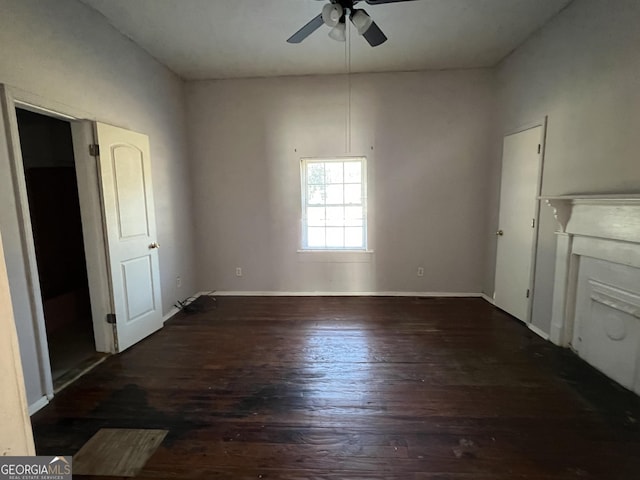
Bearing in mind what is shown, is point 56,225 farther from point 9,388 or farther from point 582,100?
point 582,100

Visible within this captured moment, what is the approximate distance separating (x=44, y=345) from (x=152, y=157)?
7.02 ft

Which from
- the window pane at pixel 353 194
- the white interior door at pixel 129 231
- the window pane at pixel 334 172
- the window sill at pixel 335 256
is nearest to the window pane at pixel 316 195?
the window pane at pixel 334 172

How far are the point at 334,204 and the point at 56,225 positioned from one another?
3388mm

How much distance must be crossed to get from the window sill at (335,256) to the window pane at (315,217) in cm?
40

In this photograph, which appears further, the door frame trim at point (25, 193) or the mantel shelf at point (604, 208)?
the mantel shelf at point (604, 208)

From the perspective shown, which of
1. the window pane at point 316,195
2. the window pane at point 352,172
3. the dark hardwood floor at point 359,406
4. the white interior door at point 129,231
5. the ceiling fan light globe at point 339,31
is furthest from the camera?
the window pane at point 316,195

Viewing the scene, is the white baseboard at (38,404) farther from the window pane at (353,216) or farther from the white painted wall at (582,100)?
the white painted wall at (582,100)

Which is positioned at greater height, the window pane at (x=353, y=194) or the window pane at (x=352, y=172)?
the window pane at (x=352, y=172)

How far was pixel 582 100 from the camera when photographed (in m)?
2.50

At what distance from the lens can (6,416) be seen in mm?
633

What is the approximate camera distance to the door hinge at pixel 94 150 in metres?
2.57

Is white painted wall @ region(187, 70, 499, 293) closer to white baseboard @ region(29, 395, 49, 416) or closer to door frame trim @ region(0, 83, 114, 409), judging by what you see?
door frame trim @ region(0, 83, 114, 409)

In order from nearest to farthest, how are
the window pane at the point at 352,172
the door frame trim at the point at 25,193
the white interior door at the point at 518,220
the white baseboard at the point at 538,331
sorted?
the door frame trim at the point at 25,193 < the white baseboard at the point at 538,331 < the white interior door at the point at 518,220 < the window pane at the point at 352,172

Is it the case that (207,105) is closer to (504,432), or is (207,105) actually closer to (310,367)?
(310,367)
